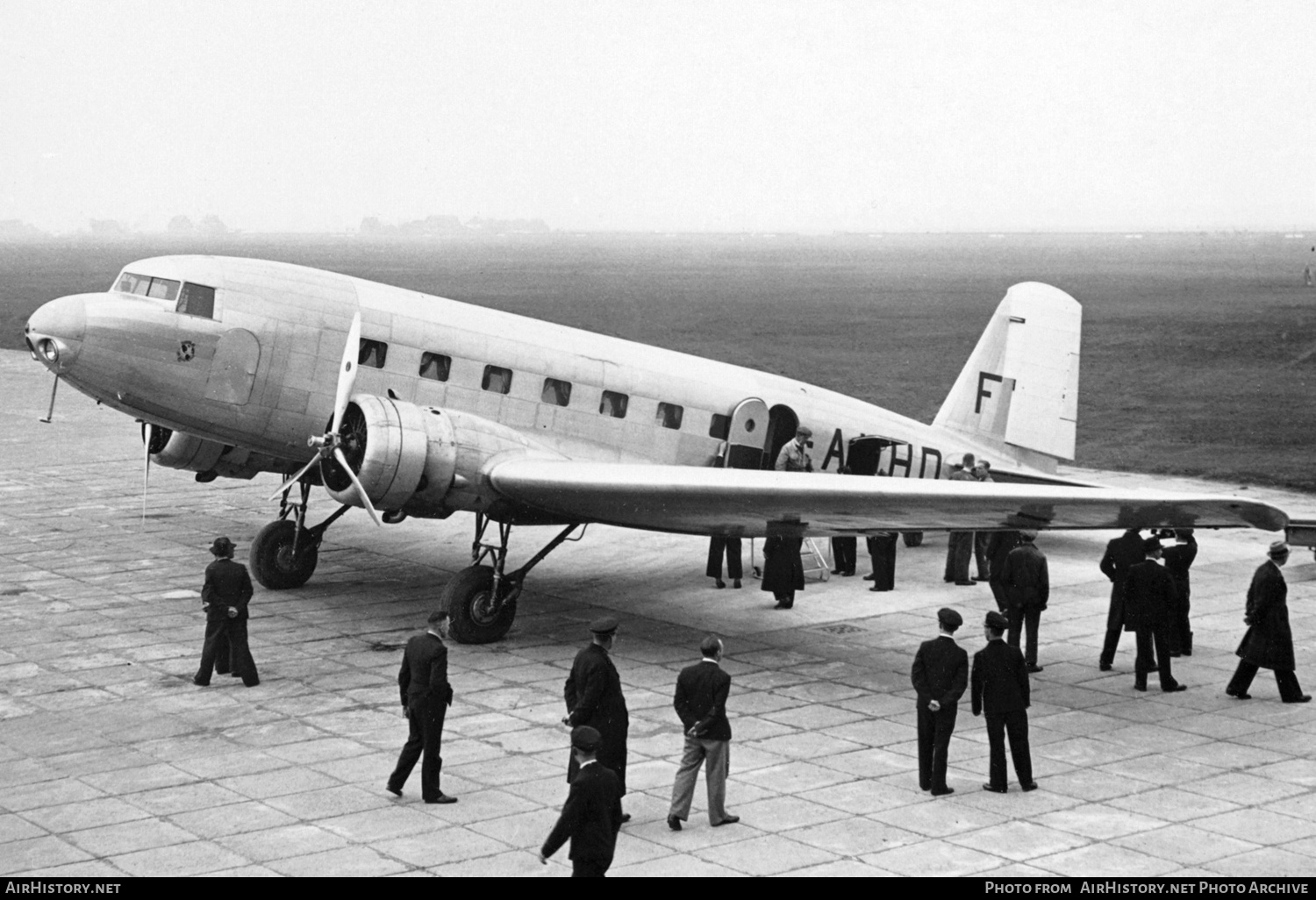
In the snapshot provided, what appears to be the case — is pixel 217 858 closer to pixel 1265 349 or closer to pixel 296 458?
pixel 296 458

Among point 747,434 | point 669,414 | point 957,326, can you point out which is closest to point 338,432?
point 669,414

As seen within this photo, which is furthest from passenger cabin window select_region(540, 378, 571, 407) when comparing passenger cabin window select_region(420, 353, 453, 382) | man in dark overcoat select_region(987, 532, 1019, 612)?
man in dark overcoat select_region(987, 532, 1019, 612)

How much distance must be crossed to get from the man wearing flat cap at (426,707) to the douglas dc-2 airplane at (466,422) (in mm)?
4903

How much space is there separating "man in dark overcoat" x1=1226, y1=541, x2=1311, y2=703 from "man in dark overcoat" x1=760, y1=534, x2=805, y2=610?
19.1ft

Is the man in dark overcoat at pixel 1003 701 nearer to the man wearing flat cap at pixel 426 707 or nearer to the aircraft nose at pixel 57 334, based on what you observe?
the man wearing flat cap at pixel 426 707

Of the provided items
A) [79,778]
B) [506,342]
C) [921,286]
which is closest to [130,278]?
[506,342]

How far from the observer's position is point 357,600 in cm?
1972

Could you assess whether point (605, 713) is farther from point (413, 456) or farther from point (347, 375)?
point (347, 375)

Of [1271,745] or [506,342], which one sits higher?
[506,342]

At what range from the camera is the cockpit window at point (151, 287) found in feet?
60.6

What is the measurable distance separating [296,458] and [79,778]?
7.10m

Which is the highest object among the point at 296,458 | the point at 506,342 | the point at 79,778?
the point at 506,342

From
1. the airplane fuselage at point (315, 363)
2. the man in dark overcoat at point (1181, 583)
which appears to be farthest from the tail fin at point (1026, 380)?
the man in dark overcoat at point (1181, 583)

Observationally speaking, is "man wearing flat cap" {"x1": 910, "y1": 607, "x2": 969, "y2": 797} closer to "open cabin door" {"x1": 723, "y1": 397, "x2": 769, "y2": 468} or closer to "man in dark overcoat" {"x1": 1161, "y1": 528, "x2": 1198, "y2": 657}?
"man in dark overcoat" {"x1": 1161, "y1": 528, "x2": 1198, "y2": 657}
